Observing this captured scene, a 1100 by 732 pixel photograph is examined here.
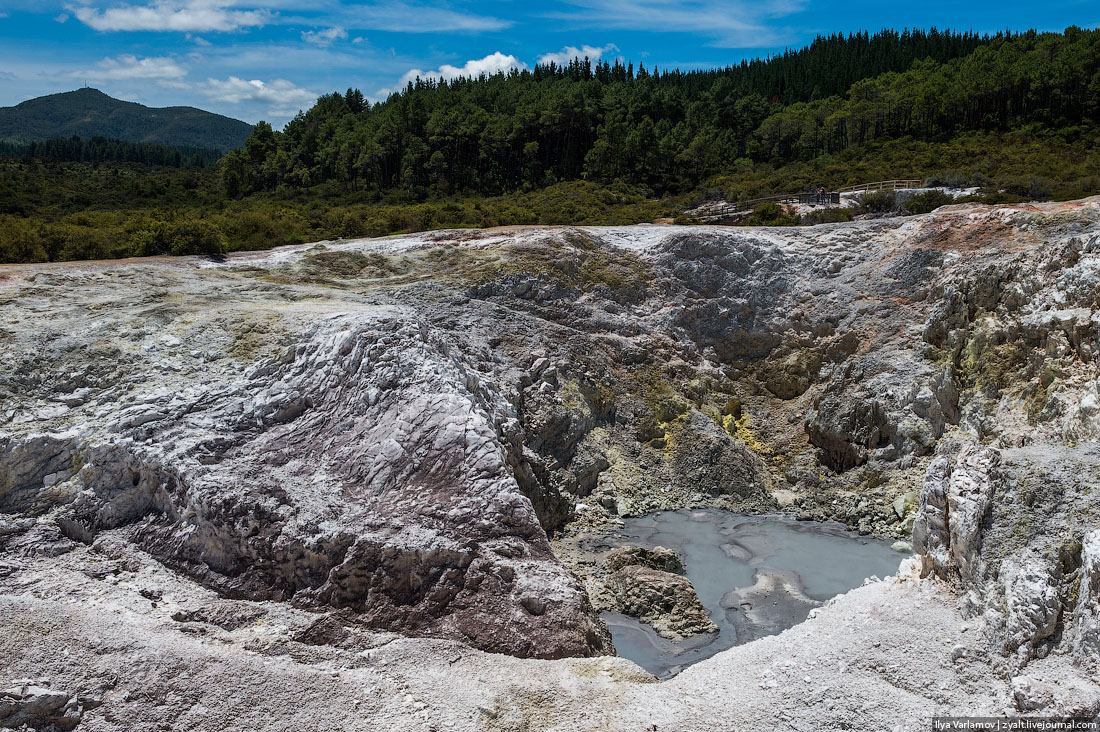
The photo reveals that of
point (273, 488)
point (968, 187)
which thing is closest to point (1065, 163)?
point (968, 187)

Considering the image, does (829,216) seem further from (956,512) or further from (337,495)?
(337,495)

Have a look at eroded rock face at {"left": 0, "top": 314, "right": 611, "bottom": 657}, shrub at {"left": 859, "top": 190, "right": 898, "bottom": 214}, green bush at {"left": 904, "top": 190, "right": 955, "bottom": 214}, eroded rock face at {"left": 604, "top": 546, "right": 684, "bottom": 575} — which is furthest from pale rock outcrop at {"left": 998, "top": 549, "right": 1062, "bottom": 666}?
shrub at {"left": 859, "top": 190, "right": 898, "bottom": 214}

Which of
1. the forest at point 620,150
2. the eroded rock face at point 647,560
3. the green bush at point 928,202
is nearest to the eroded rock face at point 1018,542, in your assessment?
the eroded rock face at point 647,560

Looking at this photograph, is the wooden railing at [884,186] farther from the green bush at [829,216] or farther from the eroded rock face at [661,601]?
the eroded rock face at [661,601]

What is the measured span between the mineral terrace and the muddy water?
714 millimetres

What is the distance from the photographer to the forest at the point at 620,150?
52.5 metres

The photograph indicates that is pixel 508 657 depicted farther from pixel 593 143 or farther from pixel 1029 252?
pixel 593 143

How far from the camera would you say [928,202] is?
37.3 metres

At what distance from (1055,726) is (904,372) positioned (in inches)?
629

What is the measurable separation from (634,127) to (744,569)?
6523 cm

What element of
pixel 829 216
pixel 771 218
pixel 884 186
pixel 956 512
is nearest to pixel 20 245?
pixel 956 512

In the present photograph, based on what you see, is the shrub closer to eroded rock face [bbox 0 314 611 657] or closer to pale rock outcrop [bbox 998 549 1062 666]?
eroded rock face [bbox 0 314 611 657]

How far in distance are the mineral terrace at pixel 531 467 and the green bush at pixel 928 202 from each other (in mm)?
9067

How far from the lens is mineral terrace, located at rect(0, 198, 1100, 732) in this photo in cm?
1103
